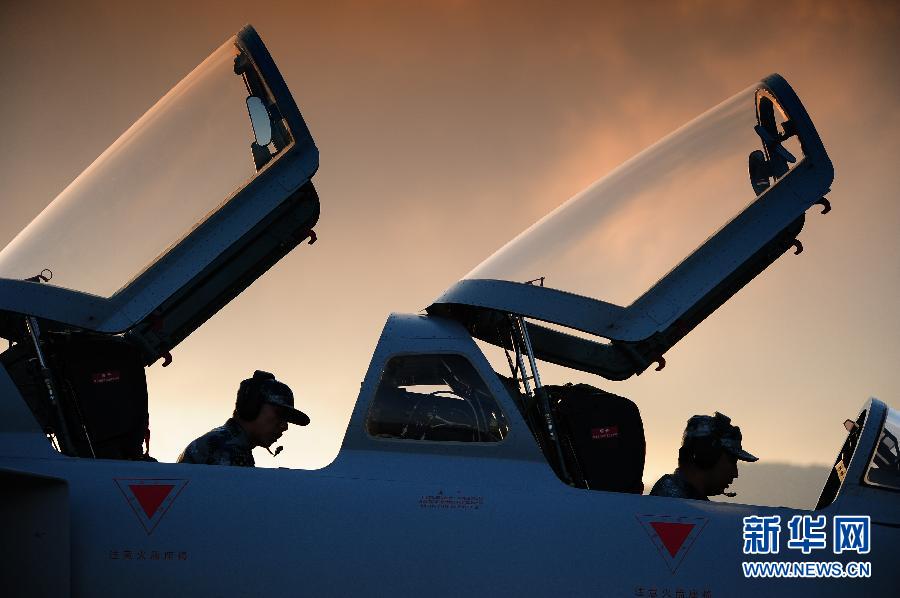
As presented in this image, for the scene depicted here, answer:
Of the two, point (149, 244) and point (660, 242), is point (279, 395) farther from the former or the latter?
point (660, 242)

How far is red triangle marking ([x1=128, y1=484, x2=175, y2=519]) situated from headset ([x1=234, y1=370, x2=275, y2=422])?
1.50 metres

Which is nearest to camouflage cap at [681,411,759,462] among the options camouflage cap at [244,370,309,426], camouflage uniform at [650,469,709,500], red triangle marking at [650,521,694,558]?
camouflage uniform at [650,469,709,500]

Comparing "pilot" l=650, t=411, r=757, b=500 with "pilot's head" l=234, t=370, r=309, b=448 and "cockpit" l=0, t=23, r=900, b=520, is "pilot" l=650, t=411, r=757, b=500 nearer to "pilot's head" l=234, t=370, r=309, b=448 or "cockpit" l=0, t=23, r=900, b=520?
"cockpit" l=0, t=23, r=900, b=520

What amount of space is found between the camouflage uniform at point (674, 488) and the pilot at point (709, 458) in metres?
0.02

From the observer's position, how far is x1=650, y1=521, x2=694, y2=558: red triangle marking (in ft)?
21.7

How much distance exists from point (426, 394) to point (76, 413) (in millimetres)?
2481

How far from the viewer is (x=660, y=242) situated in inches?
312

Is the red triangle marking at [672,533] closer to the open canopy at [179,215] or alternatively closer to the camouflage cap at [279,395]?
the camouflage cap at [279,395]

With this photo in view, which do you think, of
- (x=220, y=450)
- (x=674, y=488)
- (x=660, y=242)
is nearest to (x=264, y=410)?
(x=220, y=450)

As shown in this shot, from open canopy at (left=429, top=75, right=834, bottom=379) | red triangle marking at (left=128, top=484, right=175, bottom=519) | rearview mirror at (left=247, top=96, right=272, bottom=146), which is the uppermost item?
rearview mirror at (left=247, top=96, right=272, bottom=146)

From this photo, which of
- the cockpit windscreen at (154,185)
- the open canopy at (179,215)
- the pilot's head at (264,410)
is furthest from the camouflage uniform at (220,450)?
the cockpit windscreen at (154,185)

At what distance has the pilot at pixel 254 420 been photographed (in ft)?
25.2

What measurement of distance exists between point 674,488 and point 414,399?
6.48ft

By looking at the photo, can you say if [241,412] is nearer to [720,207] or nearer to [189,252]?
[189,252]
